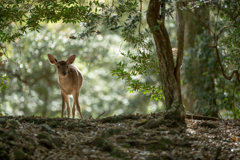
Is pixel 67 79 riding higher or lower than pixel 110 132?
higher

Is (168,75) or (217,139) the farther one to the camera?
(168,75)

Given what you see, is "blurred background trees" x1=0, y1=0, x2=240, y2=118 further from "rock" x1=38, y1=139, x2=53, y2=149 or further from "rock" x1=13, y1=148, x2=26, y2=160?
"rock" x1=13, y1=148, x2=26, y2=160

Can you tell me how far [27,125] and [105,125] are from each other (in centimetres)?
156

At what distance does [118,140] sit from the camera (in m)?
5.07

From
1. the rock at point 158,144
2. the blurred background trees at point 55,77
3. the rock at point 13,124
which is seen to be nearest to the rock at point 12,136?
the rock at point 13,124

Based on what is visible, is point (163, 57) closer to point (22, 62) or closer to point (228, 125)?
point (228, 125)

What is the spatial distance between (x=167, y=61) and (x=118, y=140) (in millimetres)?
2269

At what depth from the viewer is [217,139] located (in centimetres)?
558

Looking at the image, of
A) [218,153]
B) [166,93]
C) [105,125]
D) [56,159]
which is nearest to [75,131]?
[105,125]

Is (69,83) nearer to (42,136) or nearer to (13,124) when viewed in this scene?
(13,124)

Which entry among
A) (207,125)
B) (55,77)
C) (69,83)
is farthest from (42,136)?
(55,77)

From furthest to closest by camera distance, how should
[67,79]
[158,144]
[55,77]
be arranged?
[55,77] → [67,79] → [158,144]

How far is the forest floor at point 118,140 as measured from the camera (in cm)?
450

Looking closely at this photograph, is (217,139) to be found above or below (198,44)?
below
